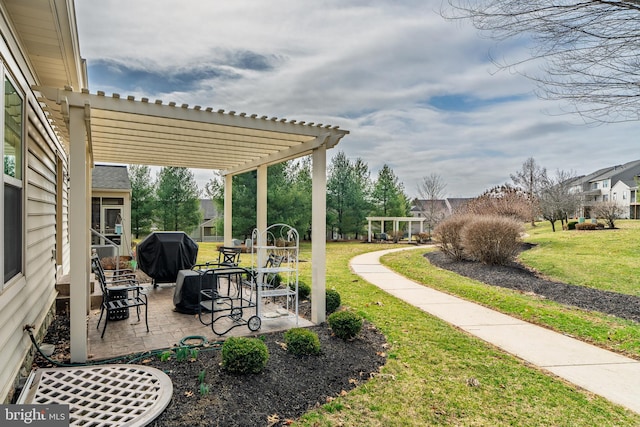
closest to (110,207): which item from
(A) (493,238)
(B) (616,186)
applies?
(A) (493,238)

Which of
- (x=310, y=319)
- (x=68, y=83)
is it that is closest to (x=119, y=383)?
(x=310, y=319)

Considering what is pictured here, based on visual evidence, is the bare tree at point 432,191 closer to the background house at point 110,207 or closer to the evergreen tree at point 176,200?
the evergreen tree at point 176,200

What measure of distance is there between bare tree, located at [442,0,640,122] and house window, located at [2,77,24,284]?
4.04 meters

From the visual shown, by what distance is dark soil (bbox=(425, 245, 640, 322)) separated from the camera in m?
7.12

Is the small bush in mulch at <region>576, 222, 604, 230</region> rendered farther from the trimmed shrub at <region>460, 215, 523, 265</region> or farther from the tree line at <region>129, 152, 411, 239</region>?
the tree line at <region>129, 152, 411, 239</region>

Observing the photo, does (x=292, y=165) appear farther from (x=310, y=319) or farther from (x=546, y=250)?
(x=310, y=319)

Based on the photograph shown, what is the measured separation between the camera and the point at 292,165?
23.2 metres

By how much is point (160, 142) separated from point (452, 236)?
9889 mm

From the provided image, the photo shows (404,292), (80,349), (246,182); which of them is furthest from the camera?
→ (246,182)

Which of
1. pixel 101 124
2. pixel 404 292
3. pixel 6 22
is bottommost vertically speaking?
pixel 404 292

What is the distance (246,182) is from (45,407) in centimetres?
1667

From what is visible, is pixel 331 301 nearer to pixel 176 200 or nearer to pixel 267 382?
pixel 267 382

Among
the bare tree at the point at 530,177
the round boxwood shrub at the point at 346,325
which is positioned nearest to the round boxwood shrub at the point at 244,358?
the round boxwood shrub at the point at 346,325

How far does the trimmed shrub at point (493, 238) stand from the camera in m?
10.9
